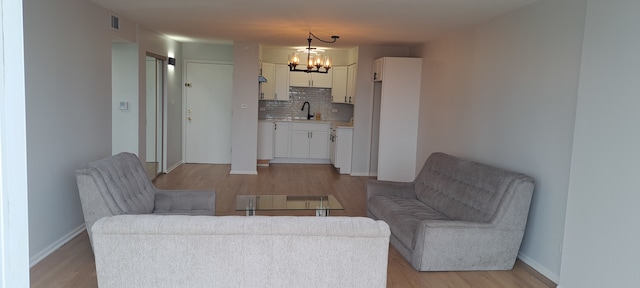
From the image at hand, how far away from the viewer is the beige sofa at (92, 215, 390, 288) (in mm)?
2197

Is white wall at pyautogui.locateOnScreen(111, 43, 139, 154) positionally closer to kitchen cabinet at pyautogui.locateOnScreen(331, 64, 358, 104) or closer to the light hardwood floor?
the light hardwood floor

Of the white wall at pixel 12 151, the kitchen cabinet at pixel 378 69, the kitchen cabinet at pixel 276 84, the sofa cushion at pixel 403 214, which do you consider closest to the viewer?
the white wall at pixel 12 151

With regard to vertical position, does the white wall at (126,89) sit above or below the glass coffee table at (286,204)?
above

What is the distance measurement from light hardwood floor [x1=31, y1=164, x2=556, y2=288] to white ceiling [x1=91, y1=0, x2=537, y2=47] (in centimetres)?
210

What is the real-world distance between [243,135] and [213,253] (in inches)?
231

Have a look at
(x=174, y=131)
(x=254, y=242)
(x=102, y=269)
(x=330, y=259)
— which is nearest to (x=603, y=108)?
(x=330, y=259)

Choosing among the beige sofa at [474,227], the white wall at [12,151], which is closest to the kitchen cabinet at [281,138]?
the beige sofa at [474,227]

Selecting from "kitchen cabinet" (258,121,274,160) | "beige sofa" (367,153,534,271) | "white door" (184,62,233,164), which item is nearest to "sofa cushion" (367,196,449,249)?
"beige sofa" (367,153,534,271)

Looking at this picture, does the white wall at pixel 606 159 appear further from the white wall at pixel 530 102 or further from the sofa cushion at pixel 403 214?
the sofa cushion at pixel 403 214

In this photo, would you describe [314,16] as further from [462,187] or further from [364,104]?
[364,104]

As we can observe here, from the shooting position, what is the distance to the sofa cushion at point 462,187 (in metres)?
3.73

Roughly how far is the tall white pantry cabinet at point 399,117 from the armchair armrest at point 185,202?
3.58 metres

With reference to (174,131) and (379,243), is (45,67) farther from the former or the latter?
(174,131)

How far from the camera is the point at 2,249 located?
79 cm
